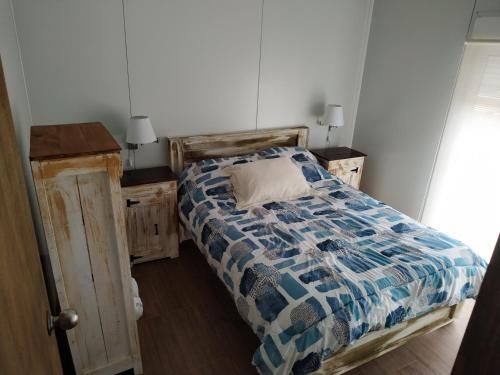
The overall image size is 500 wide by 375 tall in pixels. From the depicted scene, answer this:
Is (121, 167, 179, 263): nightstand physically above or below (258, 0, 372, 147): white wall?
below

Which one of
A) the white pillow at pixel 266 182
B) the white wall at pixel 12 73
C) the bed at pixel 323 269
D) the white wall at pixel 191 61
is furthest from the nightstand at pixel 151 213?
the white wall at pixel 12 73

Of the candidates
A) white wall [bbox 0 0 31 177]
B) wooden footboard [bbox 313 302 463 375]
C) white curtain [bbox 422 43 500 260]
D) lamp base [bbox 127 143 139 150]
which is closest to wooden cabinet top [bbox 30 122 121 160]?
white wall [bbox 0 0 31 177]

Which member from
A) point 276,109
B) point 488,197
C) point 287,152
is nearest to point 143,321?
point 287,152

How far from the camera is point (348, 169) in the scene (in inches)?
146

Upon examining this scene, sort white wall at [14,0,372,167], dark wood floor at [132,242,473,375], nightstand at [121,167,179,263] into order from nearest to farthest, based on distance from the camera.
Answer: dark wood floor at [132,242,473,375]
white wall at [14,0,372,167]
nightstand at [121,167,179,263]

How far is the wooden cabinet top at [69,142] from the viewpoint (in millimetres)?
1371

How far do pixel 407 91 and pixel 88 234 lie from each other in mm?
3057

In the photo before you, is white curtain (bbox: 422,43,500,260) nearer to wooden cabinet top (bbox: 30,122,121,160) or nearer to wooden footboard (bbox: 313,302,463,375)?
wooden footboard (bbox: 313,302,463,375)

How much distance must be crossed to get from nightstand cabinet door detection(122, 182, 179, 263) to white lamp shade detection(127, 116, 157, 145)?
0.35 meters

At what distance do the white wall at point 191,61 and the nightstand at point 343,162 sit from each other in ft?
0.76

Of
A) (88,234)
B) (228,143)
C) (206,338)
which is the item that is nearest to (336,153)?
(228,143)

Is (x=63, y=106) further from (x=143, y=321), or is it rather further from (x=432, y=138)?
(x=432, y=138)

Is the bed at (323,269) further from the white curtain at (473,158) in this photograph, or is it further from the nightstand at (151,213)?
the white curtain at (473,158)

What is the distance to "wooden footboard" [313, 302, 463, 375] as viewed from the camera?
6.20 ft
